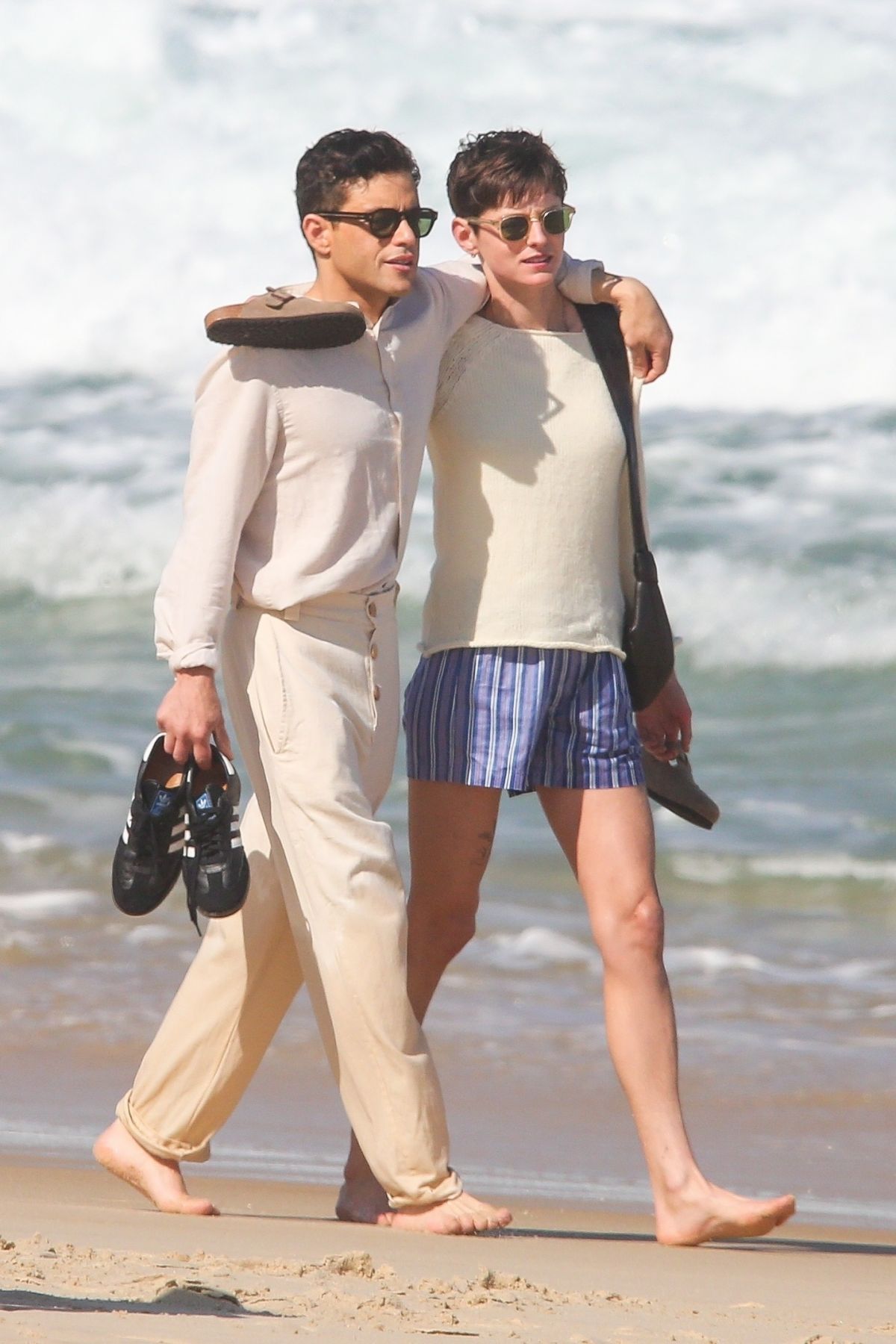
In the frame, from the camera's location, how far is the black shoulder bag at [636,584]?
362 cm

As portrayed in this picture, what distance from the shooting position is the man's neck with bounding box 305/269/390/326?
3.49 m

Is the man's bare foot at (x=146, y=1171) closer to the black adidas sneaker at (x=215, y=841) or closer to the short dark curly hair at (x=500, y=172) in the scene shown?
the black adidas sneaker at (x=215, y=841)

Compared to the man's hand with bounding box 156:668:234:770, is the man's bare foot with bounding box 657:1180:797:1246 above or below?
below

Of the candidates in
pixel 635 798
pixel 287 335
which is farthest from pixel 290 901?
pixel 287 335

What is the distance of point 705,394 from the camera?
13703 millimetres

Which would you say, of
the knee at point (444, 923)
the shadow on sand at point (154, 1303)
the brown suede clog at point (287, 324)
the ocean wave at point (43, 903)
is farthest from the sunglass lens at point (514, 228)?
the ocean wave at point (43, 903)

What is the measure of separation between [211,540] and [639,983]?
103 cm

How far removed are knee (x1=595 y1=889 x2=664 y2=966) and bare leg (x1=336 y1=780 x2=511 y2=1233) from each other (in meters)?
0.24

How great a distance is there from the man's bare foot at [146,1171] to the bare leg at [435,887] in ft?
0.86

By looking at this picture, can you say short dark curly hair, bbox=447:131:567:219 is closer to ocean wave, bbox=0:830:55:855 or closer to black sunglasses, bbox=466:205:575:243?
black sunglasses, bbox=466:205:575:243

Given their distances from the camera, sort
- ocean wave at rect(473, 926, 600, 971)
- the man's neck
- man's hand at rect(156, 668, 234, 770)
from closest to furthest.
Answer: man's hand at rect(156, 668, 234, 770) < the man's neck < ocean wave at rect(473, 926, 600, 971)

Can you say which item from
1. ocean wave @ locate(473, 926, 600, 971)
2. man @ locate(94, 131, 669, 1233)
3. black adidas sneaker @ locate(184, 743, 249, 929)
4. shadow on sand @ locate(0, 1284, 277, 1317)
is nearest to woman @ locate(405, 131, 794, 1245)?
man @ locate(94, 131, 669, 1233)

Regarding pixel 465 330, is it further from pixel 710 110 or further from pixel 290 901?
pixel 710 110

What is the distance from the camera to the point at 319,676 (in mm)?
3361
